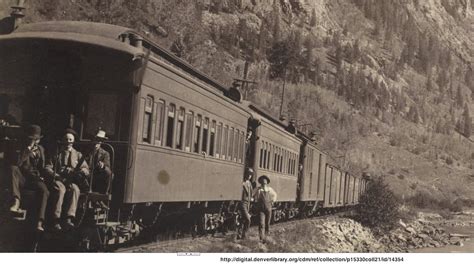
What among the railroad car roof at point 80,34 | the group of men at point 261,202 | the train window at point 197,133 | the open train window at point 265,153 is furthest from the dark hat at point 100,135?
the open train window at point 265,153

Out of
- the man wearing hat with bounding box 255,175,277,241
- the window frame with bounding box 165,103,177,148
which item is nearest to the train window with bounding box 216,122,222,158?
the man wearing hat with bounding box 255,175,277,241

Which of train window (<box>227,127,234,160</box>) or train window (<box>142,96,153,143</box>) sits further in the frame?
train window (<box>227,127,234,160</box>)

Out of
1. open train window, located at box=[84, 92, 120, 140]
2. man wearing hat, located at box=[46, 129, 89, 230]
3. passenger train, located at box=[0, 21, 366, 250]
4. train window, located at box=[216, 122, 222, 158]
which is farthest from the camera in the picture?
train window, located at box=[216, 122, 222, 158]

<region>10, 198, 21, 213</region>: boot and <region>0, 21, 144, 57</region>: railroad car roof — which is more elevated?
<region>0, 21, 144, 57</region>: railroad car roof

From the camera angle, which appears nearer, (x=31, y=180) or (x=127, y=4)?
(x=31, y=180)

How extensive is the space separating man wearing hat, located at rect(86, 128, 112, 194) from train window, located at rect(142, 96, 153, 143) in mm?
929

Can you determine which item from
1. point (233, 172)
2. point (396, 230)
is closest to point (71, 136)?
point (233, 172)

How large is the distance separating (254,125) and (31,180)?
10.5 metres

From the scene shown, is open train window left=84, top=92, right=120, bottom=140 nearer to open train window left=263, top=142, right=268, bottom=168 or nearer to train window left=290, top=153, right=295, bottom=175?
open train window left=263, top=142, right=268, bottom=168

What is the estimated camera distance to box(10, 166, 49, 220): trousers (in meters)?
9.25

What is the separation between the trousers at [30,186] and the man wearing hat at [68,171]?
20 cm
